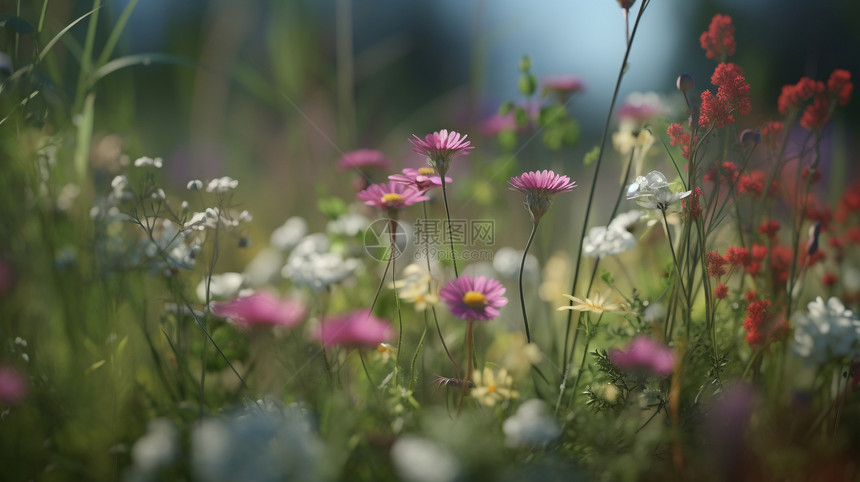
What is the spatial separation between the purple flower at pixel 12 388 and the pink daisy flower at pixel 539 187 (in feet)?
2.18

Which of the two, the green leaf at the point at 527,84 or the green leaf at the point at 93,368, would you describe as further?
the green leaf at the point at 527,84

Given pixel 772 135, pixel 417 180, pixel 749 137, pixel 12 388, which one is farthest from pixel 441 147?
pixel 12 388

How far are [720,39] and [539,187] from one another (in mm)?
344

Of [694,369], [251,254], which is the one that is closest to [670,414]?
[694,369]

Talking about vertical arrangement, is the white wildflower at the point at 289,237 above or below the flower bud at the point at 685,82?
A: below

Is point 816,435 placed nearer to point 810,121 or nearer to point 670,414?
point 670,414

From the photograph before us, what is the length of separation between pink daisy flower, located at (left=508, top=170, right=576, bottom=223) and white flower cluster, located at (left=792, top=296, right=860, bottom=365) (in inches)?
14.2

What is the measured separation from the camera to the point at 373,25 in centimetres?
911

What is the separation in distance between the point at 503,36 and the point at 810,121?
0.65m

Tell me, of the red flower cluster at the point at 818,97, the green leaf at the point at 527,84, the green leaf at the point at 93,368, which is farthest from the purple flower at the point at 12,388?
the red flower cluster at the point at 818,97

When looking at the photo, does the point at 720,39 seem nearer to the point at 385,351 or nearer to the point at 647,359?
the point at 647,359

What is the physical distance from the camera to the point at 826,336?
0.69 meters

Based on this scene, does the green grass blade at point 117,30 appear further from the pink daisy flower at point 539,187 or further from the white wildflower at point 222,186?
the pink daisy flower at point 539,187

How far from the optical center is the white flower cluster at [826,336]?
2.24 feet
